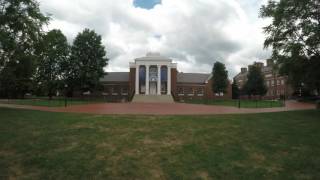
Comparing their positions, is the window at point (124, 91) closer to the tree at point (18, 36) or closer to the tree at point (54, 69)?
the tree at point (54, 69)

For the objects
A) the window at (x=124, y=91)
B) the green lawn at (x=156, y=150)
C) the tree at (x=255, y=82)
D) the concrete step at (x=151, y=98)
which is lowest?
the green lawn at (x=156, y=150)

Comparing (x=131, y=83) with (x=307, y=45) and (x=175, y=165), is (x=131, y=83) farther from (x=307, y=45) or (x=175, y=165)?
(x=175, y=165)

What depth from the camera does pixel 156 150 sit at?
9078mm

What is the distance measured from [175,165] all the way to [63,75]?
43342mm

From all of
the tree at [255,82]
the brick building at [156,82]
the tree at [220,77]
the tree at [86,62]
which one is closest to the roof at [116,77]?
the brick building at [156,82]

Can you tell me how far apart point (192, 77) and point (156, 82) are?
569 inches

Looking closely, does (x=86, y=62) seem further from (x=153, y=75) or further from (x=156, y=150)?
(x=156, y=150)

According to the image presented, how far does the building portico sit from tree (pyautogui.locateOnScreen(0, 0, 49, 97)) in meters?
35.5

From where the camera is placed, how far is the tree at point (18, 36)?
61.4 feet

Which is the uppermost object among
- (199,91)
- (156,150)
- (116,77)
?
(116,77)

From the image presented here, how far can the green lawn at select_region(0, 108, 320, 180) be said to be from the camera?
298 inches

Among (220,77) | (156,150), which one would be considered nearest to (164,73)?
(220,77)

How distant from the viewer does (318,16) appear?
18.3 m

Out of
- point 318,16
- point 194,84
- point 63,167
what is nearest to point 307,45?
point 318,16
